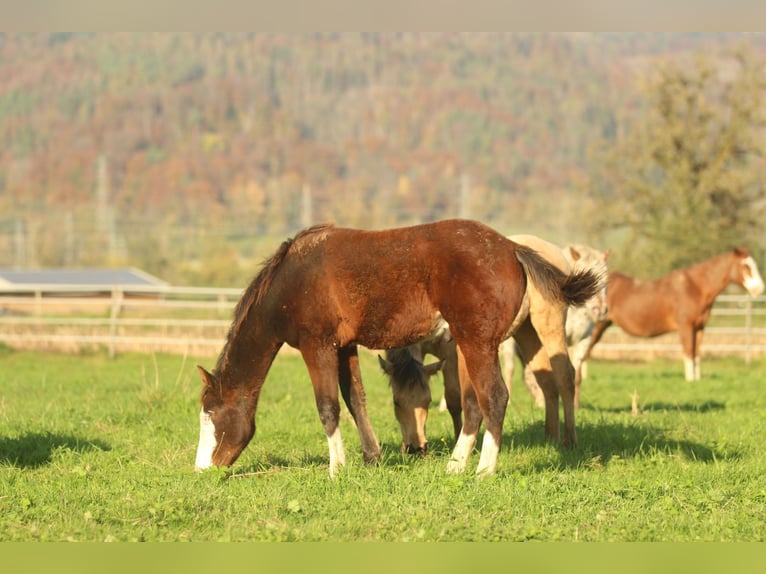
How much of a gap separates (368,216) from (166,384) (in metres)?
107

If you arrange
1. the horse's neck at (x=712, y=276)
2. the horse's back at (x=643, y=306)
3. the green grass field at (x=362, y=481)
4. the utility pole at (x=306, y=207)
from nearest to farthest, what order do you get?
the green grass field at (x=362, y=481), the horse's neck at (x=712, y=276), the horse's back at (x=643, y=306), the utility pole at (x=306, y=207)

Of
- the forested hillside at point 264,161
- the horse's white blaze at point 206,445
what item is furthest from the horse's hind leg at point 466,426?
the forested hillside at point 264,161

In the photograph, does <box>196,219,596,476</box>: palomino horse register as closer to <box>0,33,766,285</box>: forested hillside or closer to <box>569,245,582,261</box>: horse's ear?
<box>569,245,582,261</box>: horse's ear

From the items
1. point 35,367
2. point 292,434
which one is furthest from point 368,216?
point 292,434

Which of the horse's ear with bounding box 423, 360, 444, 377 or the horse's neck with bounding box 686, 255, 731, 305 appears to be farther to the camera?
the horse's neck with bounding box 686, 255, 731, 305

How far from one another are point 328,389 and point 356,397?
44cm

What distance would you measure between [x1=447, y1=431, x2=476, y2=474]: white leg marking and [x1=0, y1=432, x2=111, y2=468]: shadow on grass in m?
3.05

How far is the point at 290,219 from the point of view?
131 meters

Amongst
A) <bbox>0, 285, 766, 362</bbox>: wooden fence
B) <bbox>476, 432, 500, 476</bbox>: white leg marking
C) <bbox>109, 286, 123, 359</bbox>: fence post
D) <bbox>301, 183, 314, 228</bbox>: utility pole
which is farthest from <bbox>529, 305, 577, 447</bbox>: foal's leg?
<bbox>301, 183, 314, 228</bbox>: utility pole

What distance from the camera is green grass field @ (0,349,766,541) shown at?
17.4 ft

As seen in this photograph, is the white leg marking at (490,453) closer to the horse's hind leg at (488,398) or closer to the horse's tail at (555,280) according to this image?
the horse's hind leg at (488,398)

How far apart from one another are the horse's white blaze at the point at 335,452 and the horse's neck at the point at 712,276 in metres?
11.8

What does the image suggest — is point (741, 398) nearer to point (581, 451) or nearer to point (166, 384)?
point (581, 451)

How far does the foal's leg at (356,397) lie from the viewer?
22.9 feet
